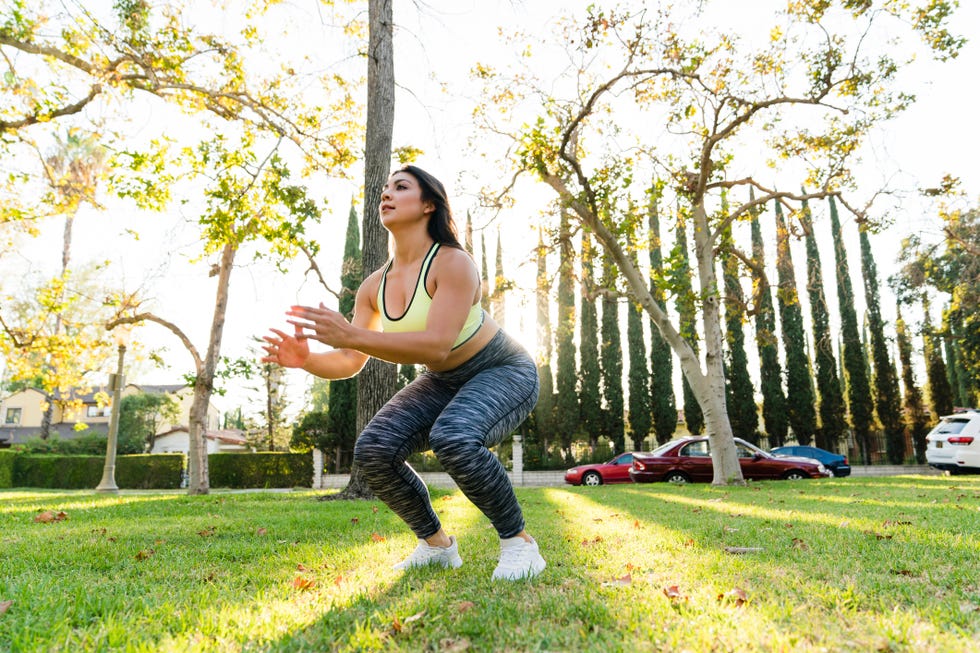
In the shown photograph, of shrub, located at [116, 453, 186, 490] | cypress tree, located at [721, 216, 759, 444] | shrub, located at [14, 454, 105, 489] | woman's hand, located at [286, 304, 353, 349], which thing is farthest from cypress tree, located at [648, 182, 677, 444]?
woman's hand, located at [286, 304, 353, 349]

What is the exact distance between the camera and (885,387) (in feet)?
106

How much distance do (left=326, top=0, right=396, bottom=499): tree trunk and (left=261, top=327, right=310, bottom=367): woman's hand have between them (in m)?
5.30

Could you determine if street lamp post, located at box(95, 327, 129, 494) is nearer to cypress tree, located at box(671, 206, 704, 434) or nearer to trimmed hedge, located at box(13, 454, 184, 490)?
trimmed hedge, located at box(13, 454, 184, 490)

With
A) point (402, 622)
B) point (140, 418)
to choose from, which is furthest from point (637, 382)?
point (402, 622)

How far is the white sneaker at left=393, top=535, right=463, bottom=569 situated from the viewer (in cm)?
303

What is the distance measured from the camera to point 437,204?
315cm

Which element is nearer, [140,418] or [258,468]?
[258,468]

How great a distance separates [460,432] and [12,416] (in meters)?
67.7

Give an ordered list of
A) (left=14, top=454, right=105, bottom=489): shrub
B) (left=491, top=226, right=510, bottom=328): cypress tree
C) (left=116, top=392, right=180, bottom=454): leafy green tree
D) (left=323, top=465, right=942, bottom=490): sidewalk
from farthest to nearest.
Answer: (left=116, top=392, right=180, bottom=454): leafy green tree, (left=14, top=454, right=105, bottom=489): shrub, (left=323, top=465, right=942, bottom=490): sidewalk, (left=491, top=226, right=510, bottom=328): cypress tree

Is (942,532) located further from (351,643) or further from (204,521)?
(204,521)

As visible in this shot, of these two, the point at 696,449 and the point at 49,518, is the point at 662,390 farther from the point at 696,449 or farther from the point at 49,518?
the point at 49,518

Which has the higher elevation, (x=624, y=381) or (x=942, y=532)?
(x=624, y=381)

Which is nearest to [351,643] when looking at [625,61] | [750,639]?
[750,639]

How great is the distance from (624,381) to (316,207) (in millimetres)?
26875
